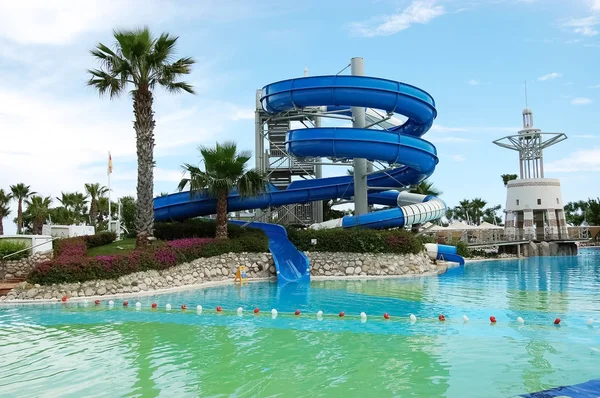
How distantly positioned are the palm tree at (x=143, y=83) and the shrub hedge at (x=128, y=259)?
1340 millimetres

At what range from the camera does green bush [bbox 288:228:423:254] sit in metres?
22.2

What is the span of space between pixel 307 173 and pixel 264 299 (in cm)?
1886

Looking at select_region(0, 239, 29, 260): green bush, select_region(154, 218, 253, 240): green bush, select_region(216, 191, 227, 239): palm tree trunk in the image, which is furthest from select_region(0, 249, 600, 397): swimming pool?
select_region(154, 218, 253, 240): green bush

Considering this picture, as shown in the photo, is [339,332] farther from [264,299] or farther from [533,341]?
[264,299]

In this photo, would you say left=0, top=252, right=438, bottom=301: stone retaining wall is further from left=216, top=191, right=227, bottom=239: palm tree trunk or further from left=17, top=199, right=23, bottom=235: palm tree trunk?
left=17, top=199, right=23, bottom=235: palm tree trunk

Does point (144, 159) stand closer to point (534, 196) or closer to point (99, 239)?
point (99, 239)

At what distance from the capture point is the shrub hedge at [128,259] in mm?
15089

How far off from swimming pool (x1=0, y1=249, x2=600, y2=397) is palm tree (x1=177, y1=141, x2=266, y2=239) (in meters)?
7.25

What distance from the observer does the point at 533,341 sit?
8812 mm

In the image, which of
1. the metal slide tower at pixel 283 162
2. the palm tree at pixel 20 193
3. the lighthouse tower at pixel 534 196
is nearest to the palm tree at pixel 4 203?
the palm tree at pixel 20 193

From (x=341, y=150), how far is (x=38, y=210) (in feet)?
113

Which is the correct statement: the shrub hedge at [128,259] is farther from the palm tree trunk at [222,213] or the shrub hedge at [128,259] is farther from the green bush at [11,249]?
the green bush at [11,249]

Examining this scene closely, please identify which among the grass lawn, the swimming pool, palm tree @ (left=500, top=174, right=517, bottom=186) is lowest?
the swimming pool

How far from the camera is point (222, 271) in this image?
65.9 ft
